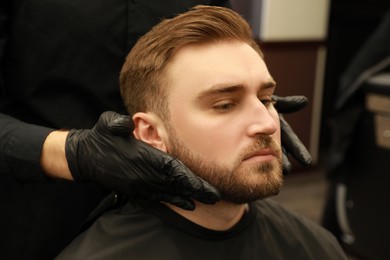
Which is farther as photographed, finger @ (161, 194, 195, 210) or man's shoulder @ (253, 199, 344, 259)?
man's shoulder @ (253, 199, 344, 259)

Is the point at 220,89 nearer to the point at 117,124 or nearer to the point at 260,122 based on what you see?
the point at 260,122

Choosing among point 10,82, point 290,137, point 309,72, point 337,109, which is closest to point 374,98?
point 337,109

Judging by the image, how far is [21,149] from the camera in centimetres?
116

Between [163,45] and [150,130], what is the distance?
20cm

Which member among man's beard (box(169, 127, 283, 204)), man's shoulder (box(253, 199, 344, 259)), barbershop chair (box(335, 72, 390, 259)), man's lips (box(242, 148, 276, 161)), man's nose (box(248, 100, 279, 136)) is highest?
man's nose (box(248, 100, 279, 136))

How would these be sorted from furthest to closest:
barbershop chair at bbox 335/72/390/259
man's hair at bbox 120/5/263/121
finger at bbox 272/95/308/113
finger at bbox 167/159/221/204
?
barbershop chair at bbox 335/72/390/259 < finger at bbox 272/95/308/113 < man's hair at bbox 120/5/263/121 < finger at bbox 167/159/221/204

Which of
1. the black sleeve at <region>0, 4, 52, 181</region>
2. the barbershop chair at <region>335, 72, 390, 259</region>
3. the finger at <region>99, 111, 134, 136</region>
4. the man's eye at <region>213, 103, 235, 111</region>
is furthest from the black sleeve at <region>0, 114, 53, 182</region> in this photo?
the barbershop chair at <region>335, 72, 390, 259</region>

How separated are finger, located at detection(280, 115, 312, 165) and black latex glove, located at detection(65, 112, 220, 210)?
37cm

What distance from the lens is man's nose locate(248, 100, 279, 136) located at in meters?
1.13

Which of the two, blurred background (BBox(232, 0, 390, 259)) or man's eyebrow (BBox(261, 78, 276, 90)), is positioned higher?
man's eyebrow (BBox(261, 78, 276, 90))

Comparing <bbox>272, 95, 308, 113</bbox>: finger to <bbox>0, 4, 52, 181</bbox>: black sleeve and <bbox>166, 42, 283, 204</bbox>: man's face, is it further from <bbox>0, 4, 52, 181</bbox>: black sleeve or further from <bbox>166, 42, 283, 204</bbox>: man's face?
<bbox>0, 4, 52, 181</bbox>: black sleeve

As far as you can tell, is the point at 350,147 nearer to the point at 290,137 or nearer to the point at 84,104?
the point at 290,137

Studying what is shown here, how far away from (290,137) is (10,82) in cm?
75

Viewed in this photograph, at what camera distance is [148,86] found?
4.00ft
